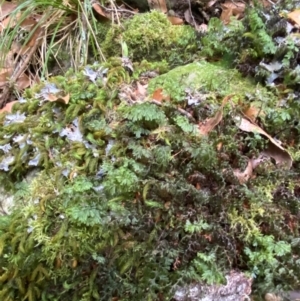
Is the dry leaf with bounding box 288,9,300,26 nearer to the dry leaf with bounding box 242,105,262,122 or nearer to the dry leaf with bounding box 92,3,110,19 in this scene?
the dry leaf with bounding box 242,105,262,122

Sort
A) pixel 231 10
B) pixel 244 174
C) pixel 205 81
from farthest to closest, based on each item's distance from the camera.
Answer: pixel 231 10
pixel 205 81
pixel 244 174

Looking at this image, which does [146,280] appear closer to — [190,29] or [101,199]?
[101,199]

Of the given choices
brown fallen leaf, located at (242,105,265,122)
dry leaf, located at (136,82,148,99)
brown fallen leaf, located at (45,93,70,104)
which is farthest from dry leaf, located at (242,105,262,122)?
brown fallen leaf, located at (45,93,70,104)

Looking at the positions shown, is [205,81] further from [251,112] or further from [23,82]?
[23,82]

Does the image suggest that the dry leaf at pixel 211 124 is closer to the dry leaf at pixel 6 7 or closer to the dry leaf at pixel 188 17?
the dry leaf at pixel 188 17

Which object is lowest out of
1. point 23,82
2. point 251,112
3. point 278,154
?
point 23,82

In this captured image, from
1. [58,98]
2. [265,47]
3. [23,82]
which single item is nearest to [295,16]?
[265,47]
